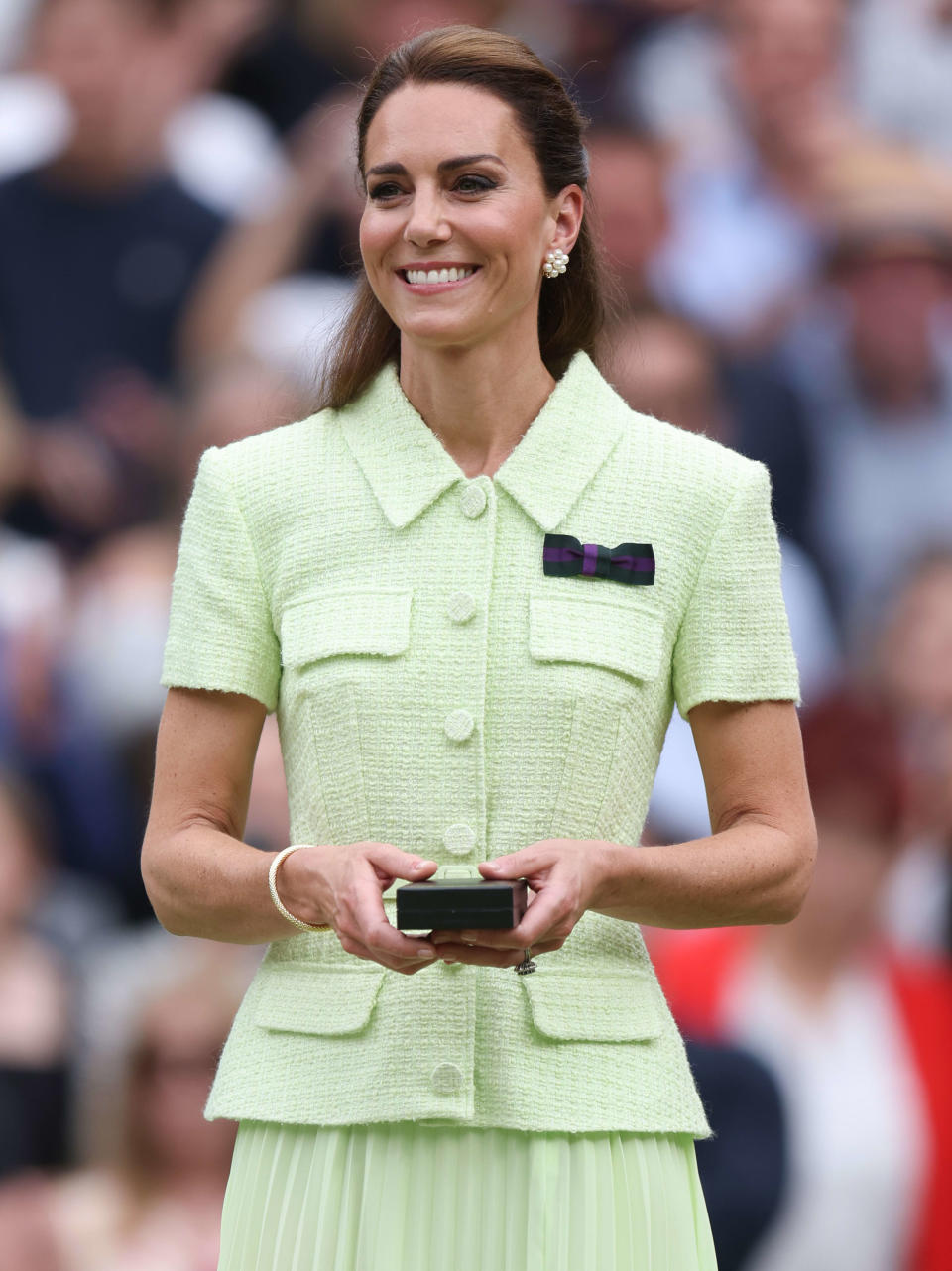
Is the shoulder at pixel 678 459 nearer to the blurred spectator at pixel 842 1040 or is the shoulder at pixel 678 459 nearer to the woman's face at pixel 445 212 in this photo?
the woman's face at pixel 445 212

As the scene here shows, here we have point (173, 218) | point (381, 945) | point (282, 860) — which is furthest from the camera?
point (173, 218)

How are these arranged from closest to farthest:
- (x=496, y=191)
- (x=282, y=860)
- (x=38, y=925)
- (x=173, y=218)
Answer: (x=282, y=860) < (x=496, y=191) < (x=38, y=925) < (x=173, y=218)

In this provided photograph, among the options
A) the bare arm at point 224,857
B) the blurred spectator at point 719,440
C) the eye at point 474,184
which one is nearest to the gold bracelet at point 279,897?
the bare arm at point 224,857

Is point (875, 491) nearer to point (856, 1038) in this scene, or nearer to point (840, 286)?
point (840, 286)

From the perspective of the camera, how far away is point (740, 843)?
2049 mm

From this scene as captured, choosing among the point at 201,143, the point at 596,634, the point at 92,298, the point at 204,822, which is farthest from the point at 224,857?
the point at 201,143

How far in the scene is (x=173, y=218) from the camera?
5.12 meters

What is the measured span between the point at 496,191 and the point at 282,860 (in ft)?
2.44

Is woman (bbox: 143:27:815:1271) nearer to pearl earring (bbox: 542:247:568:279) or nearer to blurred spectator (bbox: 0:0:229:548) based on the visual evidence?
pearl earring (bbox: 542:247:568:279)

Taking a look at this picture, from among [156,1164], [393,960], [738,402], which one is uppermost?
Result: [738,402]

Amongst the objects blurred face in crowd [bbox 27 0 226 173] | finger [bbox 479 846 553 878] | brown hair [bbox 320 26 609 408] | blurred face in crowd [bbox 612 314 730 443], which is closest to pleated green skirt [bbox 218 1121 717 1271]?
finger [bbox 479 846 553 878]

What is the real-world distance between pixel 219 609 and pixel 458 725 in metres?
0.30

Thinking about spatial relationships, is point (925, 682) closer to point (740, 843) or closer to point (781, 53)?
point (781, 53)

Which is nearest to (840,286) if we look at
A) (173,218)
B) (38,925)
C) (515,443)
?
(173,218)
